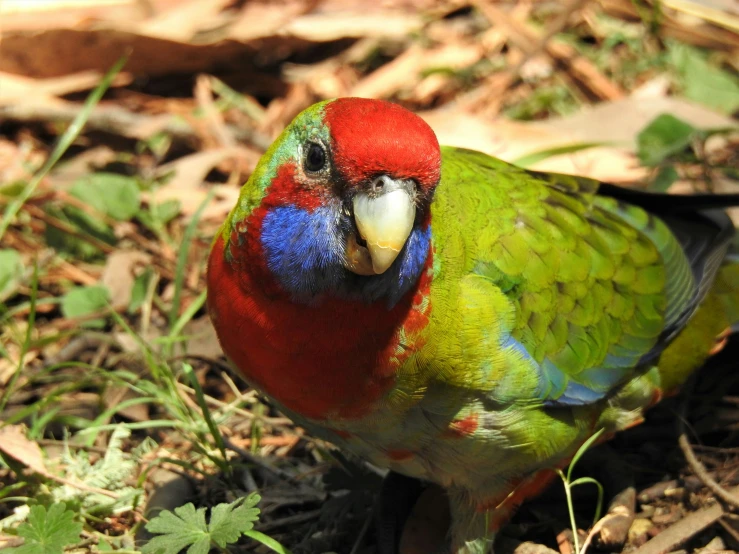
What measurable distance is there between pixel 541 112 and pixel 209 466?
330 centimetres

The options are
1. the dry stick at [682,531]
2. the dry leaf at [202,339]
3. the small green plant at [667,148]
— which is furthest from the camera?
the small green plant at [667,148]

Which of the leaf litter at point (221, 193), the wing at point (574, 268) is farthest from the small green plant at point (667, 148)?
the wing at point (574, 268)

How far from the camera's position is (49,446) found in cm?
380

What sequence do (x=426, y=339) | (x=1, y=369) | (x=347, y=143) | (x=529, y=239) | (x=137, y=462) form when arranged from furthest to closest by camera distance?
(x=1, y=369) → (x=137, y=462) → (x=529, y=239) → (x=426, y=339) → (x=347, y=143)

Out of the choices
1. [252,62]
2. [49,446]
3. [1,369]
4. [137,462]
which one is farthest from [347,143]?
[252,62]

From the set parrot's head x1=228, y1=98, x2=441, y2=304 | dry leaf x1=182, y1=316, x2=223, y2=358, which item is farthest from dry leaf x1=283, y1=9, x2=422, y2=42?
parrot's head x1=228, y1=98, x2=441, y2=304

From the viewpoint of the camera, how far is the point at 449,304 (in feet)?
9.62

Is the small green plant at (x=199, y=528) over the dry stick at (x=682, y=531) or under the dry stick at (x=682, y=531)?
over

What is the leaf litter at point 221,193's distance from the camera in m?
3.55

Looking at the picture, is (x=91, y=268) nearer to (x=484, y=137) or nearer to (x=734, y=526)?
(x=484, y=137)

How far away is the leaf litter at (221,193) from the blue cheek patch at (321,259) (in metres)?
0.79

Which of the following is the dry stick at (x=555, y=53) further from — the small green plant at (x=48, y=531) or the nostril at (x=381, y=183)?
the small green plant at (x=48, y=531)

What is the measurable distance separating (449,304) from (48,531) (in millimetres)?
1493

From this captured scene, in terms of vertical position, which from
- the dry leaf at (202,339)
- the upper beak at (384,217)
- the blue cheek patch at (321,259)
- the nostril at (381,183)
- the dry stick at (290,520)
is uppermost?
the nostril at (381,183)
